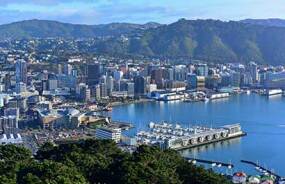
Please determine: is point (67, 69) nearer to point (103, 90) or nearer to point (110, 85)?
point (110, 85)

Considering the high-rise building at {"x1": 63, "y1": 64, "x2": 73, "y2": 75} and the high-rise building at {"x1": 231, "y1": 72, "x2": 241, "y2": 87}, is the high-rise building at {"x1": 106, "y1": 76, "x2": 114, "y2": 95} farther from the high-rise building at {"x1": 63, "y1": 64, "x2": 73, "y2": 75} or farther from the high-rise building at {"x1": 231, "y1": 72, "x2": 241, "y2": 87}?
the high-rise building at {"x1": 231, "y1": 72, "x2": 241, "y2": 87}

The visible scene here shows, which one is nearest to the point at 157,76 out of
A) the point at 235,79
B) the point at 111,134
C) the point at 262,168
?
the point at 235,79

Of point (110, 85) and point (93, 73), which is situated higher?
point (93, 73)

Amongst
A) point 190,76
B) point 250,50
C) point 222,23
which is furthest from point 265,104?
point 222,23

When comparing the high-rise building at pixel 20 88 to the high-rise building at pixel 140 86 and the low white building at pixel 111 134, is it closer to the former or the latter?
the high-rise building at pixel 140 86

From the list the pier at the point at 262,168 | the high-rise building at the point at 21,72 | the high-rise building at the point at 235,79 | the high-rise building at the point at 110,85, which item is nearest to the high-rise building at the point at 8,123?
the pier at the point at 262,168

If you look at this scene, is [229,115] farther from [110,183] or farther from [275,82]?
[110,183]
